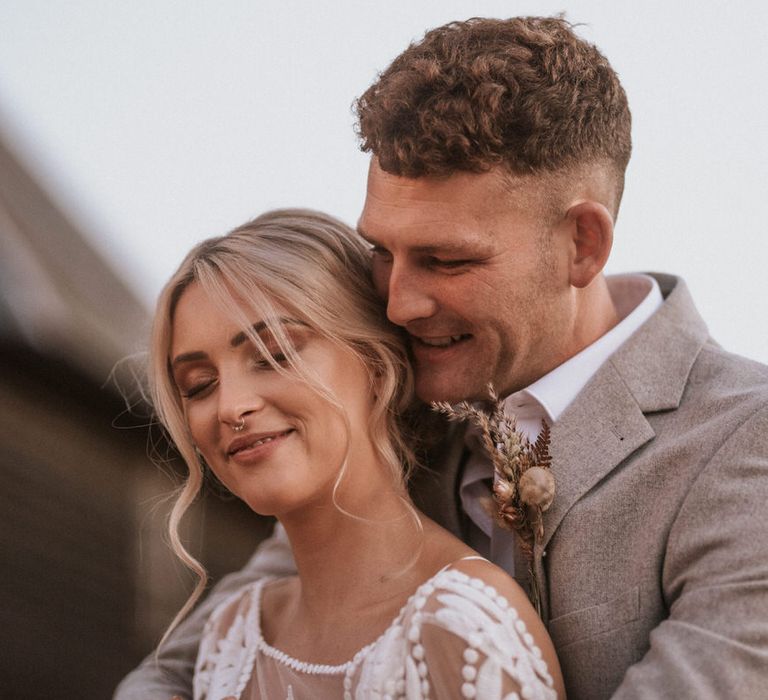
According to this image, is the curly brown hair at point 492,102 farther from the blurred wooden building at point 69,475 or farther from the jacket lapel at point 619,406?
the blurred wooden building at point 69,475

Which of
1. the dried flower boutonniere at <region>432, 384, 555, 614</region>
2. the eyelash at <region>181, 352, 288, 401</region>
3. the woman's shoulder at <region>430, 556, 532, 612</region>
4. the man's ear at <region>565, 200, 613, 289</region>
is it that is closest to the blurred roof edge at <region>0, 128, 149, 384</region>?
the eyelash at <region>181, 352, 288, 401</region>

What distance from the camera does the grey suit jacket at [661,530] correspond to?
2.28 m

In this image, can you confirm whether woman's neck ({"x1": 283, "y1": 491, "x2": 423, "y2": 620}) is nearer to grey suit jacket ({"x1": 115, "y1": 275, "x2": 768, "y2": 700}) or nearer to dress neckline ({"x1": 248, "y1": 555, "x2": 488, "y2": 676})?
dress neckline ({"x1": 248, "y1": 555, "x2": 488, "y2": 676})

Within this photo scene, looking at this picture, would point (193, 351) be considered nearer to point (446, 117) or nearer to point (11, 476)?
point (446, 117)

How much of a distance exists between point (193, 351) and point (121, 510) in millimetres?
3947

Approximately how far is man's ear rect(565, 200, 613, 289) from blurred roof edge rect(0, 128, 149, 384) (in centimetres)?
213

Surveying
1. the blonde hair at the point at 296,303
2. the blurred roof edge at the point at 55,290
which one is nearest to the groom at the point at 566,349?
the blonde hair at the point at 296,303

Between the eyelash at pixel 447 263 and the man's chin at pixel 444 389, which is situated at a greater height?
the eyelash at pixel 447 263

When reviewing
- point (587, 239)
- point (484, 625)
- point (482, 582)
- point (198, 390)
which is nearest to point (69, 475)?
point (198, 390)

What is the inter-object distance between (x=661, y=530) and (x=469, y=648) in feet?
2.01

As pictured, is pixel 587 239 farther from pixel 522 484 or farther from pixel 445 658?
pixel 445 658

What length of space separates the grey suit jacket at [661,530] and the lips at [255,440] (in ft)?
2.50

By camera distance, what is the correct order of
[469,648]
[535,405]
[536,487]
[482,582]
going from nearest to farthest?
[469,648], [482,582], [536,487], [535,405]

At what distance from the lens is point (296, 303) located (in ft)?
9.21
